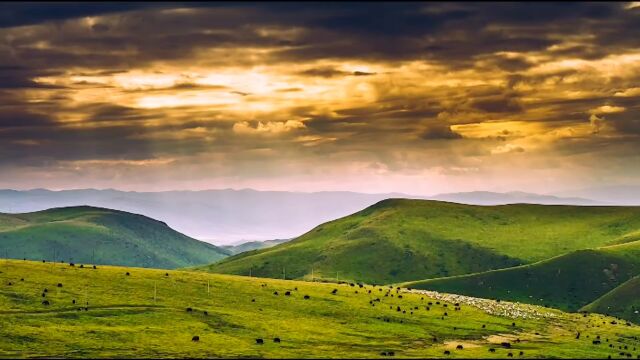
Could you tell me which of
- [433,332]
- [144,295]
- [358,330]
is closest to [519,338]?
[433,332]

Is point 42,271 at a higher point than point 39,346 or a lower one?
higher

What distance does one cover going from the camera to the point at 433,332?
142m

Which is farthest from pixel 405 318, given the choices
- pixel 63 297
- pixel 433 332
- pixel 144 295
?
pixel 63 297

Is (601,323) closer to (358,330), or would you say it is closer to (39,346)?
(358,330)

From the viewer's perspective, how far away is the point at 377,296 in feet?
578

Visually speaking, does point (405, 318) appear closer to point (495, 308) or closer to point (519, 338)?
point (519, 338)

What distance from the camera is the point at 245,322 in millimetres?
132125

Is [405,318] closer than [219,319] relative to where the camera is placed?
No

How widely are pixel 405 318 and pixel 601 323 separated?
5596cm

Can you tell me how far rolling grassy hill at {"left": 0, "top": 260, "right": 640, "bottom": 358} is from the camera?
11019 centimetres

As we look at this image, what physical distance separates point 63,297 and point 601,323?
4734 inches

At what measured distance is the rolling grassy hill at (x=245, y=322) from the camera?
110188 millimetres

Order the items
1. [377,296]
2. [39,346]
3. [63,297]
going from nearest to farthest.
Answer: [39,346] < [63,297] < [377,296]

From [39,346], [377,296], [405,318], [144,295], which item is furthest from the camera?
[377,296]
